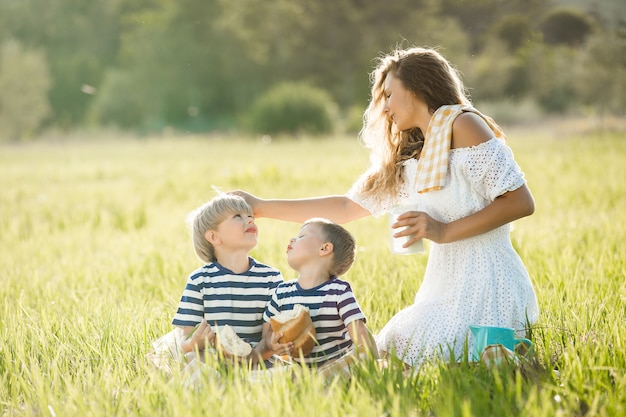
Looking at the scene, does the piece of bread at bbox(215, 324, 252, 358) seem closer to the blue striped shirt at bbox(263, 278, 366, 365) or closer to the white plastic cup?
the blue striped shirt at bbox(263, 278, 366, 365)

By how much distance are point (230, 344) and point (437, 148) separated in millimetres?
1052

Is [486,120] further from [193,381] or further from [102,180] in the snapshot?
[102,180]

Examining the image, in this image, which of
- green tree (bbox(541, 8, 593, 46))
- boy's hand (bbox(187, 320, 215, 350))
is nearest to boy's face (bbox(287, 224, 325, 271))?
boy's hand (bbox(187, 320, 215, 350))

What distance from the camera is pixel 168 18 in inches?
1458

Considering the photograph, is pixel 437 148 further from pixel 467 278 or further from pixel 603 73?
pixel 603 73

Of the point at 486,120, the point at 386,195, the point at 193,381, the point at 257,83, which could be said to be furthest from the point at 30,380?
the point at 257,83

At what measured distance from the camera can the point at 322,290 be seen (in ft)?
9.15

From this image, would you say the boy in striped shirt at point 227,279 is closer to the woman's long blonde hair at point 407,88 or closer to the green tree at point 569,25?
the woman's long blonde hair at point 407,88

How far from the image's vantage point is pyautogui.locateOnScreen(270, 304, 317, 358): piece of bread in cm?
266

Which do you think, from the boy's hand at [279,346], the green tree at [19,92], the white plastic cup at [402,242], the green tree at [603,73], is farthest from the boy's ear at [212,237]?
the green tree at [19,92]

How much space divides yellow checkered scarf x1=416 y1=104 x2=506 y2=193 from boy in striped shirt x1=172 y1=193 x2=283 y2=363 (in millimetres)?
689

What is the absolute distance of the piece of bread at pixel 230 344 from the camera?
2.63 metres

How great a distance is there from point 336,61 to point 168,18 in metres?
9.35

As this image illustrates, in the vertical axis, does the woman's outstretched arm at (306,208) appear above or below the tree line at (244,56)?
below
